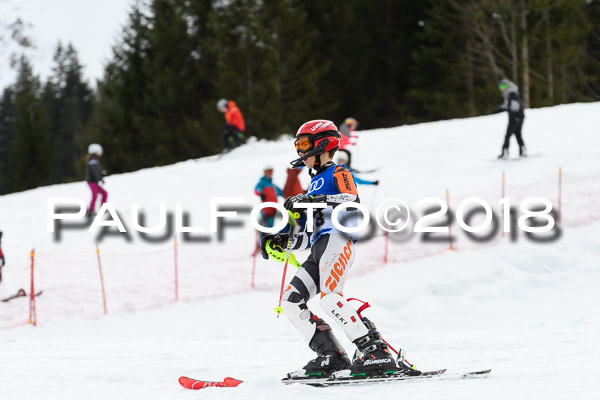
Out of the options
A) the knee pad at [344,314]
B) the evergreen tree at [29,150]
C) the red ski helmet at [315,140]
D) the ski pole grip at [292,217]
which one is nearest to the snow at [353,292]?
the knee pad at [344,314]

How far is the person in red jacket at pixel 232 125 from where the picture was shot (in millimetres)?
21266

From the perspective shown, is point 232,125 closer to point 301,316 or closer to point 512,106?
point 512,106

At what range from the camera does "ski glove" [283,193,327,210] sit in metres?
4.78

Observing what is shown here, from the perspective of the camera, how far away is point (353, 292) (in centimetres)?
1056

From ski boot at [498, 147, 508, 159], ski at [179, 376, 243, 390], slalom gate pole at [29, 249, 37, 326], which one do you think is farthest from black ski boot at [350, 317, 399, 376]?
ski boot at [498, 147, 508, 159]

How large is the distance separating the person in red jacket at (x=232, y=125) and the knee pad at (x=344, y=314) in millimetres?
16589

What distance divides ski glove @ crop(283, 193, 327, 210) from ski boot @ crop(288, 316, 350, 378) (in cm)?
85

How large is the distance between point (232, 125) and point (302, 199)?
17.1 meters

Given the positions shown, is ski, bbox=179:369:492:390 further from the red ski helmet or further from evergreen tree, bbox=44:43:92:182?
evergreen tree, bbox=44:43:92:182

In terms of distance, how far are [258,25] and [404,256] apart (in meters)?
24.1

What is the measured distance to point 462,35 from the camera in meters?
36.1

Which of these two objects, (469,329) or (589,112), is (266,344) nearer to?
(469,329)

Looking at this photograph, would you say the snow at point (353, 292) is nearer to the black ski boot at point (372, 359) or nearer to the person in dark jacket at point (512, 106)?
the black ski boot at point (372, 359)

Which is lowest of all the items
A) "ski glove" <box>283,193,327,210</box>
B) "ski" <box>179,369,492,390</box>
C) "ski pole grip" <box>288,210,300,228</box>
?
"ski" <box>179,369,492,390</box>
